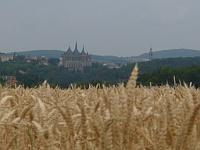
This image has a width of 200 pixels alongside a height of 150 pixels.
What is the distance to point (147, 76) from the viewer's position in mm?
54562

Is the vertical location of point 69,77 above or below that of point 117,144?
below

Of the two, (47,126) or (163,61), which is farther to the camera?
(163,61)

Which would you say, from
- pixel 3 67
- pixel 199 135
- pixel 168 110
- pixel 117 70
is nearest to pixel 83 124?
pixel 168 110

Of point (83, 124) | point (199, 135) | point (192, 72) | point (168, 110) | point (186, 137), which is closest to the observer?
point (186, 137)

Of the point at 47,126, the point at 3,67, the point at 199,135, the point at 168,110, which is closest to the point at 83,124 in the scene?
the point at 47,126

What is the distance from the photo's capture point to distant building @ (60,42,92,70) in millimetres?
169375

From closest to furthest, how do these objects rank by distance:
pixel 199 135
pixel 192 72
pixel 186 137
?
1. pixel 186 137
2. pixel 199 135
3. pixel 192 72

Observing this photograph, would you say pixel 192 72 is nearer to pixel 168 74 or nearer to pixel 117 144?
Result: pixel 168 74

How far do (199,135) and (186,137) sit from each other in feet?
2.87

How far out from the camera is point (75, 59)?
583 ft

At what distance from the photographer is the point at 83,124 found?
141 cm

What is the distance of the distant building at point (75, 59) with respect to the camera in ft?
556

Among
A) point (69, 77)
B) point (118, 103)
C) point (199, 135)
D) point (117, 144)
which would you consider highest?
point (118, 103)

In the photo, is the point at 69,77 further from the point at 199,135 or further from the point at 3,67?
the point at 199,135
